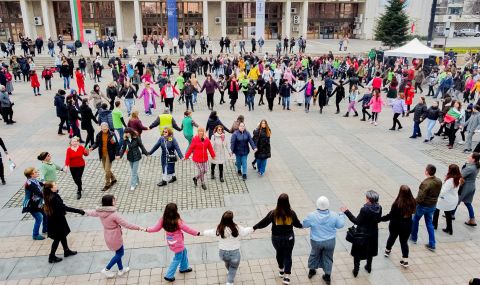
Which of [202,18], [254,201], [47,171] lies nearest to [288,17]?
[202,18]

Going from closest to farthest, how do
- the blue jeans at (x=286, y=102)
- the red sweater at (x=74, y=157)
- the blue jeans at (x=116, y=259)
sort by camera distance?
the blue jeans at (x=116, y=259), the red sweater at (x=74, y=157), the blue jeans at (x=286, y=102)

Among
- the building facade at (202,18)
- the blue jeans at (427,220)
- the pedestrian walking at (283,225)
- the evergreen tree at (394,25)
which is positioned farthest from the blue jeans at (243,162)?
the building facade at (202,18)

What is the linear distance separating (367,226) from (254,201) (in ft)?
11.4

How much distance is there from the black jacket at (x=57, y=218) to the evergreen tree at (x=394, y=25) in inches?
1392

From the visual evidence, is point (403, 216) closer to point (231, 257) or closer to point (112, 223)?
point (231, 257)

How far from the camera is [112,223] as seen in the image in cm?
614

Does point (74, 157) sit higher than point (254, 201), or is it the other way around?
point (74, 157)

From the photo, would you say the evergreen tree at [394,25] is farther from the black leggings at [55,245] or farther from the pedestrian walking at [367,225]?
the black leggings at [55,245]

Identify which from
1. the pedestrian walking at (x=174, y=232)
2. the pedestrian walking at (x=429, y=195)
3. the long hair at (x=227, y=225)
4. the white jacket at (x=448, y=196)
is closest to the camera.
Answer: the long hair at (x=227, y=225)

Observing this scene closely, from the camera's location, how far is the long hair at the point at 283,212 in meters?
5.75

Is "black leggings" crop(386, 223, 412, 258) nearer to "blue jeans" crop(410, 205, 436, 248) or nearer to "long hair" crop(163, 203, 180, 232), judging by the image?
"blue jeans" crop(410, 205, 436, 248)

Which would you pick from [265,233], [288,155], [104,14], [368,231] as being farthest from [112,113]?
[104,14]

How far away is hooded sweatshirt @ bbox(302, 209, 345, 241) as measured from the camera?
5898 mm

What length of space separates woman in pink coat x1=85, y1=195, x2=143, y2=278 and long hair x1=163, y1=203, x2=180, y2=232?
0.56 metres
